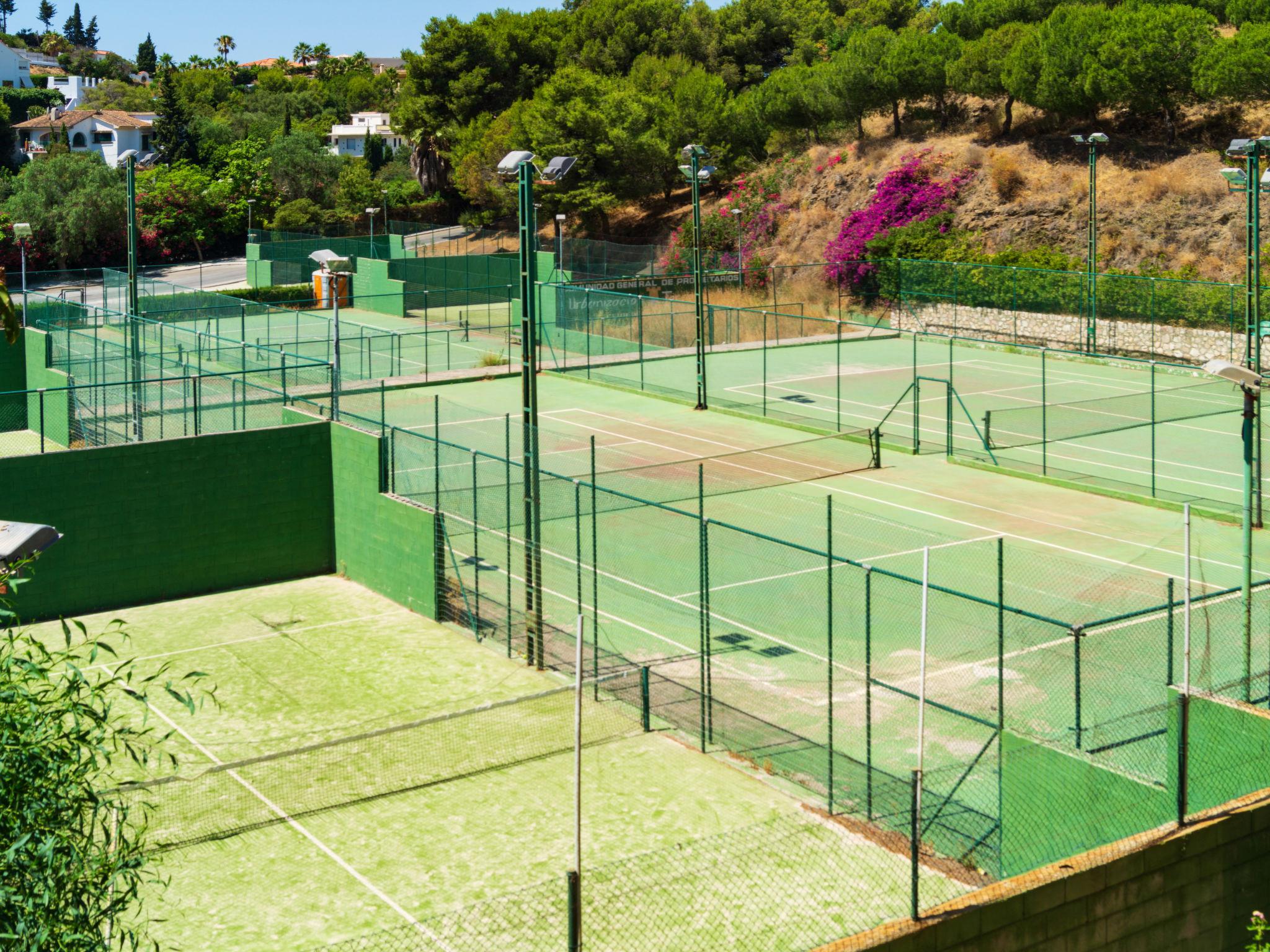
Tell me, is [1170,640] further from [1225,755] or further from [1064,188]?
[1064,188]

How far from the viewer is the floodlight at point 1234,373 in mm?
15352

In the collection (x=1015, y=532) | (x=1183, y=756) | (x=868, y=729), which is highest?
(x=1183, y=756)

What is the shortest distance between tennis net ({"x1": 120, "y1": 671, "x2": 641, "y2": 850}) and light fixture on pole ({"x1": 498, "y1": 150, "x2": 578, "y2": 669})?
157cm

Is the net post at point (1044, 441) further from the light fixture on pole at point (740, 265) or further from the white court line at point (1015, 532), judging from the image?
the light fixture on pole at point (740, 265)

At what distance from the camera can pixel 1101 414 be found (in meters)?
32.6

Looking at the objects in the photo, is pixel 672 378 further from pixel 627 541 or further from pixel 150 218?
pixel 150 218

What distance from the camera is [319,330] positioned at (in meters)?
52.1

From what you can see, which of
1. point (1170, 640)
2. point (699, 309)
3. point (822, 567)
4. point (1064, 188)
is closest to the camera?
point (1170, 640)

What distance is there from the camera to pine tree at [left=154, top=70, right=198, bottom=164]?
3772 inches

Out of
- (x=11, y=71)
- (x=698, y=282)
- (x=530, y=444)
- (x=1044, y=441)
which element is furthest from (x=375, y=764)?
(x=11, y=71)

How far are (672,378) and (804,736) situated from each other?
89.3ft

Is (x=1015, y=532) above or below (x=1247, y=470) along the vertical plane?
below

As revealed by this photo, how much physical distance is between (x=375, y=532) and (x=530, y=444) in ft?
15.5

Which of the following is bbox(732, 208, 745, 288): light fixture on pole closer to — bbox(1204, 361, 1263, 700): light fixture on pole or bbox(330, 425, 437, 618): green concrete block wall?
bbox(330, 425, 437, 618): green concrete block wall
